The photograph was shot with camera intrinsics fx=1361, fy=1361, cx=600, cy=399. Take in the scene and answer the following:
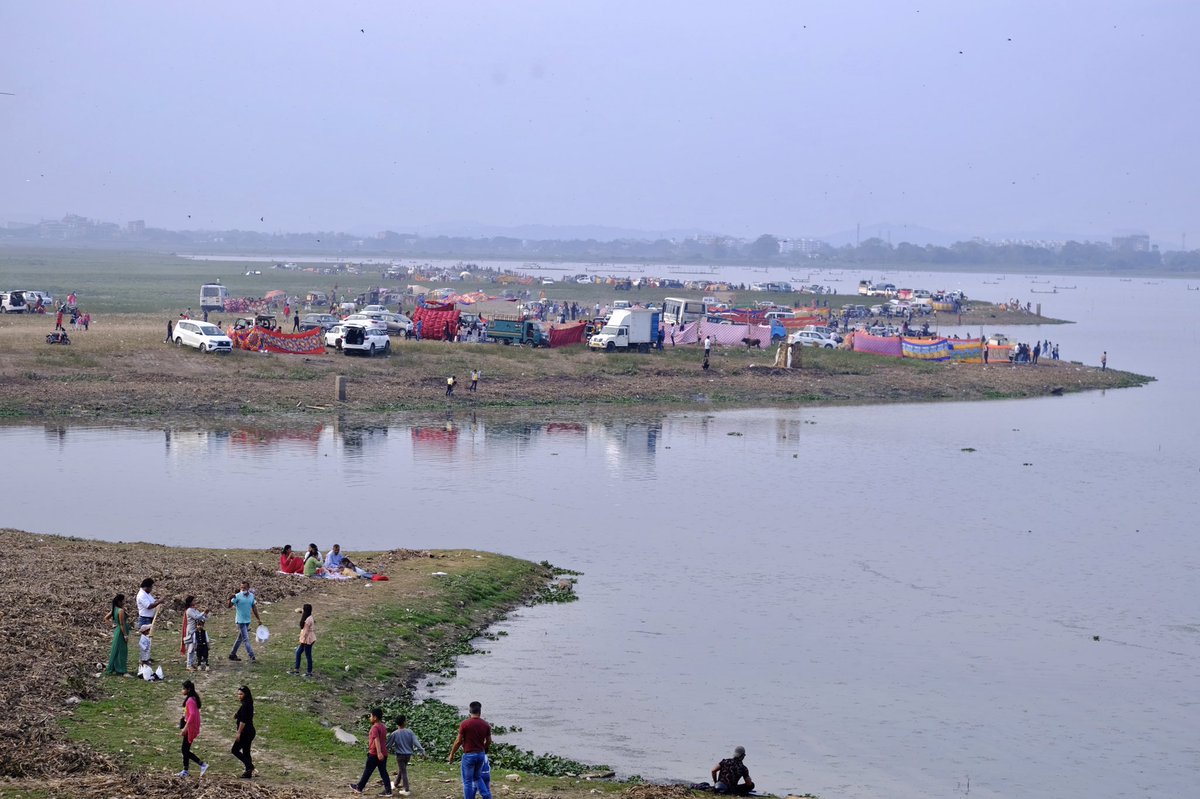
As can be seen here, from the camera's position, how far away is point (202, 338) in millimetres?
65500

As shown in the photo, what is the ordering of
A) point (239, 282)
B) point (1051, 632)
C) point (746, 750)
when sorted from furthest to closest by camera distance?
point (239, 282) → point (1051, 632) → point (746, 750)

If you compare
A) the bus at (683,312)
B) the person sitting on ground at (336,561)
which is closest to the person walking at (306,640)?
the person sitting on ground at (336,561)

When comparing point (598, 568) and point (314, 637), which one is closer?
point (314, 637)

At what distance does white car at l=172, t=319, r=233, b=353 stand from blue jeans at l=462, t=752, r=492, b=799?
50.9m

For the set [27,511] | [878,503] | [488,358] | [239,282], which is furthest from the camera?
[239,282]

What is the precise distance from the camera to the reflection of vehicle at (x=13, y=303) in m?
79.8

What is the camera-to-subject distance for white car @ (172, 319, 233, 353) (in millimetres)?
65213

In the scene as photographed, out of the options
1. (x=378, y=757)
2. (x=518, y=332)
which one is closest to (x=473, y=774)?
(x=378, y=757)

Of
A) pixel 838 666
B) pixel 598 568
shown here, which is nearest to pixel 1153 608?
pixel 838 666

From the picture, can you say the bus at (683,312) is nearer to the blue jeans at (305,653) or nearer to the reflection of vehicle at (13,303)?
the reflection of vehicle at (13,303)

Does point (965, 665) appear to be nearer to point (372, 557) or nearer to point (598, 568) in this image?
point (598, 568)

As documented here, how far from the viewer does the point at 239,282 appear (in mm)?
165250

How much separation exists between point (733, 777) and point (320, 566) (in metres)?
13.6

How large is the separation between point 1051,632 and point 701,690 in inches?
391
